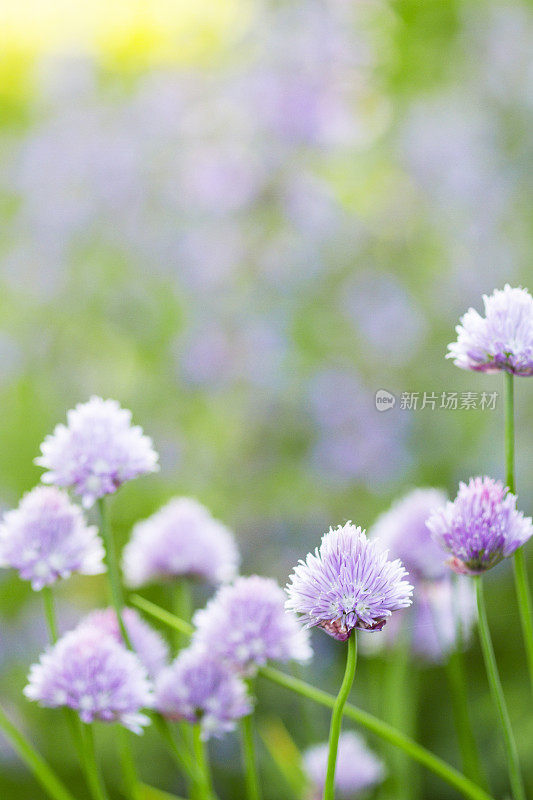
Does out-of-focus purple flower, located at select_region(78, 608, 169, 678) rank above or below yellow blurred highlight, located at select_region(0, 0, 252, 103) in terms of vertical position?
below

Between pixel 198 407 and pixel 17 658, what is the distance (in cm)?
56

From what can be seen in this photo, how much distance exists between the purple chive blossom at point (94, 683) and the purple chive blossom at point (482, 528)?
0.54ft

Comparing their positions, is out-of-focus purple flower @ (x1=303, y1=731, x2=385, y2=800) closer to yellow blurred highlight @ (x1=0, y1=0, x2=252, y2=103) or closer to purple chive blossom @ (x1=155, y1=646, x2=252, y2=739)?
purple chive blossom @ (x1=155, y1=646, x2=252, y2=739)

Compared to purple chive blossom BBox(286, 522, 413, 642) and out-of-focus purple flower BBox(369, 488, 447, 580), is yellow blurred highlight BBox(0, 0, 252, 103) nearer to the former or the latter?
out-of-focus purple flower BBox(369, 488, 447, 580)

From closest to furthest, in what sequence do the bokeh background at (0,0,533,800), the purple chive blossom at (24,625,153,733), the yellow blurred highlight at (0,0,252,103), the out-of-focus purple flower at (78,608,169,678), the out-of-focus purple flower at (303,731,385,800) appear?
the purple chive blossom at (24,625,153,733), the out-of-focus purple flower at (78,608,169,678), the out-of-focus purple flower at (303,731,385,800), the bokeh background at (0,0,533,800), the yellow blurred highlight at (0,0,252,103)

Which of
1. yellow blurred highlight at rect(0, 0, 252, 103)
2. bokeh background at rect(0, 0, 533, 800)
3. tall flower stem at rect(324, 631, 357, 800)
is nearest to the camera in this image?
tall flower stem at rect(324, 631, 357, 800)

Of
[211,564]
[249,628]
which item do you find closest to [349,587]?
[249,628]

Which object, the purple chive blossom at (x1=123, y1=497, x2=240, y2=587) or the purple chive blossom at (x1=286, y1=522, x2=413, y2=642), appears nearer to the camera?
the purple chive blossom at (x1=286, y1=522, x2=413, y2=642)

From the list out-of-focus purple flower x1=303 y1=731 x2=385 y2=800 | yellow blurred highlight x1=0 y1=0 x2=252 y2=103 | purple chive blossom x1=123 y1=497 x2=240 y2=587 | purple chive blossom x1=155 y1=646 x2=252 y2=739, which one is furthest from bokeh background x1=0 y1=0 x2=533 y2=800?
purple chive blossom x1=155 y1=646 x2=252 y2=739

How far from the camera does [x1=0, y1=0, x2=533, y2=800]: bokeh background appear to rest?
5.19 ft

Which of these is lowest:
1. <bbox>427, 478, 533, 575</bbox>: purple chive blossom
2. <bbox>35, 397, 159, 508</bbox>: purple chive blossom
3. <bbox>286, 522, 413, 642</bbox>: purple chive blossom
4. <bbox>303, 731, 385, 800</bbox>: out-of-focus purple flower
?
<bbox>286, 522, 413, 642</bbox>: purple chive blossom

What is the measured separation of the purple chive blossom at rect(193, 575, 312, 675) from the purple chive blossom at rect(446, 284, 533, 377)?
0.16 meters

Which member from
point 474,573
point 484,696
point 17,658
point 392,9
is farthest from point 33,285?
point 474,573

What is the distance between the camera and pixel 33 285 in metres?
1.88
